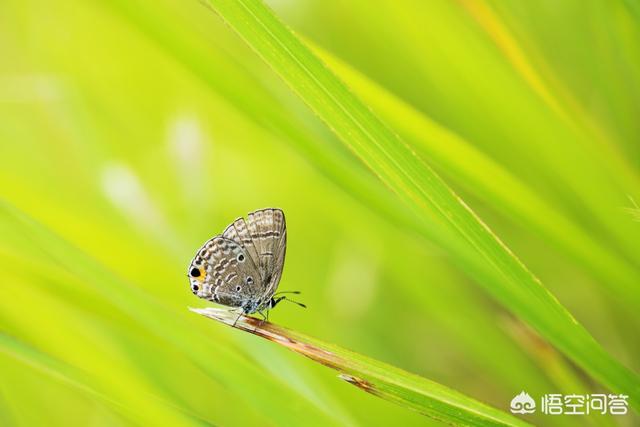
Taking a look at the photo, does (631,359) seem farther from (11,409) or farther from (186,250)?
(11,409)

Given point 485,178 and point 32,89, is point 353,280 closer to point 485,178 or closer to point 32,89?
point 485,178

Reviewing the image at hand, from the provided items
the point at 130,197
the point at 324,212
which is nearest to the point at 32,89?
the point at 130,197

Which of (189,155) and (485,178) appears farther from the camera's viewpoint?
(189,155)
